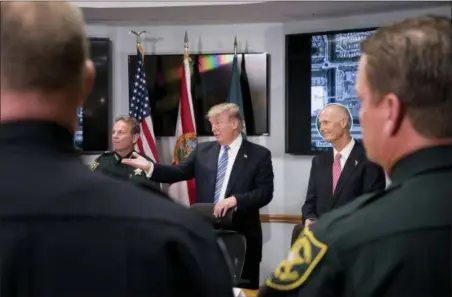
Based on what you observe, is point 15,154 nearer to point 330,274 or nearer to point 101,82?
point 330,274

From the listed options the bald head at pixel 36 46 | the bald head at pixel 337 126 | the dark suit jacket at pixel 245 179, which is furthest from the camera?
the dark suit jacket at pixel 245 179

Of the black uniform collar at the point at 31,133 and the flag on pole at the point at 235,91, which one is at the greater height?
the flag on pole at the point at 235,91

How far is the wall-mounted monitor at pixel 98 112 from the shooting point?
17.9 ft

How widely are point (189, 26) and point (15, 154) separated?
479 cm

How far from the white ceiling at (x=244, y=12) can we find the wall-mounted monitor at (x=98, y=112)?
0.28 m

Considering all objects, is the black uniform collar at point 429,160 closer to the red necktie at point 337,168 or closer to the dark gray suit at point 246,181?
the red necktie at point 337,168

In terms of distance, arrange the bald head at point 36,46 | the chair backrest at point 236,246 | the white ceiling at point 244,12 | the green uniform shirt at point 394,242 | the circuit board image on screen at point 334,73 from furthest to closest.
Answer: the circuit board image on screen at point 334,73 < the white ceiling at point 244,12 < the chair backrest at point 236,246 < the green uniform shirt at point 394,242 < the bald head at point 36,46

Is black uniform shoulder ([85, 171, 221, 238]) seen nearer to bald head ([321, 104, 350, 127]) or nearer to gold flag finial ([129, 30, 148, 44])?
bald head ([321, 104, 350, 127])

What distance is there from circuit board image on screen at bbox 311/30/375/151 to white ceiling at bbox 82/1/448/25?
222 millimetres

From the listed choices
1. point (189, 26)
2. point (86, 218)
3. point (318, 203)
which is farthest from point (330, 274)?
point (189, 26)

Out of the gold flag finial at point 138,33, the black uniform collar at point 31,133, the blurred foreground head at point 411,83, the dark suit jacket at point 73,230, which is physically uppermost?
the gold flag finial at point 138,33

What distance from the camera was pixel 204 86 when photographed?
5.40 metres

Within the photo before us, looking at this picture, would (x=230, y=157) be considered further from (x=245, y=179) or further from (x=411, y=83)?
(x=411, y=83)

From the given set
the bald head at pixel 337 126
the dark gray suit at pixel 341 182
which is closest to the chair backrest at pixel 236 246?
the dark gray suit at pixel 341 182
